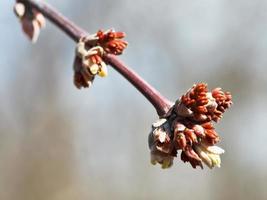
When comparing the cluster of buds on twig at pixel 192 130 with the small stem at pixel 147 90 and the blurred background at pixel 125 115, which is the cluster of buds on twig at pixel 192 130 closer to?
the small stem at pixel 147 90

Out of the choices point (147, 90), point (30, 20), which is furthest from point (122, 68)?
point (30, 20)

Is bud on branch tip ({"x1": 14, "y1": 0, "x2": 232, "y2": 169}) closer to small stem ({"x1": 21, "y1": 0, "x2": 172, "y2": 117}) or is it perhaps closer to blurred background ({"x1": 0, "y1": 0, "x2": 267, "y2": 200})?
small stem ({"x1": 21, "y1": 0, "x2": 172, "y2": 117})

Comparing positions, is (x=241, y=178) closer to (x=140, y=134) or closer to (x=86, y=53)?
(x=140, y=134)

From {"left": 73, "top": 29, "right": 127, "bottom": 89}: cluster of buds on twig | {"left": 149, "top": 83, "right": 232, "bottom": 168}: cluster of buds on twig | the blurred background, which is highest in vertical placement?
the blurred background

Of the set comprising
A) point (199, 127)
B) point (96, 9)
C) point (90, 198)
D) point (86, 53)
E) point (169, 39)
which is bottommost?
point (199, 127)

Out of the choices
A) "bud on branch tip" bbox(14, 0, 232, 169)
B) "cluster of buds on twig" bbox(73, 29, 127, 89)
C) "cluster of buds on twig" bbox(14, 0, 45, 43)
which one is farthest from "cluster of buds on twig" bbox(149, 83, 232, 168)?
"cluster of buds on twig" bbox(14, 0, 45, 43)

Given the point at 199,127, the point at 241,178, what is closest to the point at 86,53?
the point at 199,127
